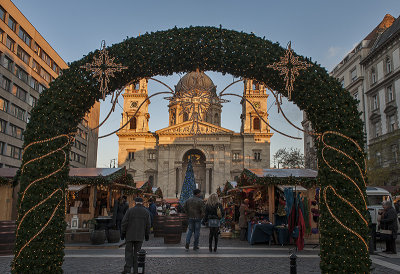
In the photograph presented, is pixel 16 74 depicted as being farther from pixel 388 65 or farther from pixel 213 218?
pixel 388 65

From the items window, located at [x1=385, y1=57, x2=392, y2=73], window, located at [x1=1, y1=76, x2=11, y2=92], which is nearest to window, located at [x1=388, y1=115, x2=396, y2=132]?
window, located at [x1=385, y1=57, x2=392, y2=73]

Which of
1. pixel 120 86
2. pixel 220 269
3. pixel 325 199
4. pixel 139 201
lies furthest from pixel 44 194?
pixel 325 199

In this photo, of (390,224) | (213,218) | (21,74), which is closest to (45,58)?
(21,74)

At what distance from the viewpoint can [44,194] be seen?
6.91 metres

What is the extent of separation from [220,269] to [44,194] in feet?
13.9

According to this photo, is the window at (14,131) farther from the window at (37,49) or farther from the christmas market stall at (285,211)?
the christmas market stall at (285,211)

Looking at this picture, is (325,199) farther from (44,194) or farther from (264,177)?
(264,177)

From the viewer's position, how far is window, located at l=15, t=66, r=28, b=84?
39.5 m

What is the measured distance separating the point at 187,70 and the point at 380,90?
35.1 metres

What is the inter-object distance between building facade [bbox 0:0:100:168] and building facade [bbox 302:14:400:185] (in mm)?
27141

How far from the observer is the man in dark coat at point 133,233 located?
755cm

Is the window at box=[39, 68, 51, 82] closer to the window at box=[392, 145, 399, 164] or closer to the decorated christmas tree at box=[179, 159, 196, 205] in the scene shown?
the decorated christmas tree at box=[179, 159, 196, 205]

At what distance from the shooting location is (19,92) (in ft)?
133

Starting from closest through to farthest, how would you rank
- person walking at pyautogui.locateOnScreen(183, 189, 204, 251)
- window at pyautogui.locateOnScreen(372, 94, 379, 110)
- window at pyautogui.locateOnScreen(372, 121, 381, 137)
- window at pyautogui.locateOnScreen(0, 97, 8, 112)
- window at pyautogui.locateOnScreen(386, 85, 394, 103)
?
person walking at pyautogui.locateOnScreen(183, 189, 204, 251) < window at pyautogui.locateOnScreen(386, 85, 394, 103) < window at pyautogui.locateOnScreen(0, 97, 8, 112) < window at pyautogui.locateOnScreen(372, 121, 381, 137) < window at pyautogui.locateOnScreen(372, 94, 379, 110)
